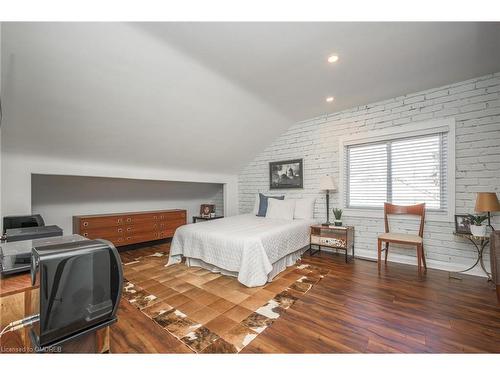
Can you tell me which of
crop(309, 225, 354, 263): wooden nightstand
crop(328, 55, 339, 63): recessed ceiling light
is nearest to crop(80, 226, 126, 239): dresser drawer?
crop(309, 225, 354, 263): wooden nightstand

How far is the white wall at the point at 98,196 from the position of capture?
3162 millimetres

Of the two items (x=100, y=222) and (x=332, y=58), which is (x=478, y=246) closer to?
(x=332, y=58)

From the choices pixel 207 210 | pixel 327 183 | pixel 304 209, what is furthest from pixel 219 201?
pixel 327 183

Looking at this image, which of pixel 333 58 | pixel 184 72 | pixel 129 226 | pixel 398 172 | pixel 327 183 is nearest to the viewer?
pixel 333 58

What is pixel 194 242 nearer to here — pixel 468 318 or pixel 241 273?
pixel 241 273

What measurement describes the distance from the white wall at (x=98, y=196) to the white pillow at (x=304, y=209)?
8.71 ft

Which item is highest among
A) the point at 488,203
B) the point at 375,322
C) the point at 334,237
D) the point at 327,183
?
the point at 327,183

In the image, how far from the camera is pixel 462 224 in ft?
8.54

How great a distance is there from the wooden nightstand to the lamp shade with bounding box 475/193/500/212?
4.71ft

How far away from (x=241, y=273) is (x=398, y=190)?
272 centimetres

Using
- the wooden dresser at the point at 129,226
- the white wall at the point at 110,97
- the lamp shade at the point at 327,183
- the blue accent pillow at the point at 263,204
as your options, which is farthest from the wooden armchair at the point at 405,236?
the wooden dresser at the point at 129,226

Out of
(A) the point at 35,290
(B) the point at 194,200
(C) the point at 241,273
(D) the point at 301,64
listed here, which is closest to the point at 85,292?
(A) the point at 35,290

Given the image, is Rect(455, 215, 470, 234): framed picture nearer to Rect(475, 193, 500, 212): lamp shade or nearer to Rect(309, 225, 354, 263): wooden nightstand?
Rect(475, 193, 500, 212): lamp shade

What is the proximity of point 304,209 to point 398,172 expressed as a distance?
1558 millimetres
